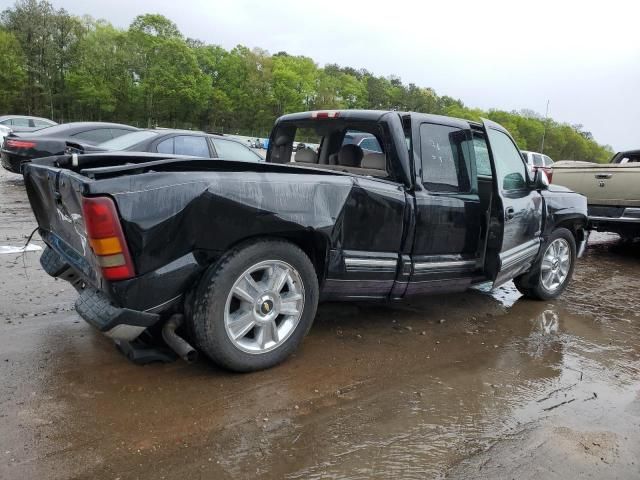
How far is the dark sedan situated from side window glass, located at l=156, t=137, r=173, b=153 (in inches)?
83.2

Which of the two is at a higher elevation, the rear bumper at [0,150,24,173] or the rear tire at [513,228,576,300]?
the rear bumper at [0,150,24,173]

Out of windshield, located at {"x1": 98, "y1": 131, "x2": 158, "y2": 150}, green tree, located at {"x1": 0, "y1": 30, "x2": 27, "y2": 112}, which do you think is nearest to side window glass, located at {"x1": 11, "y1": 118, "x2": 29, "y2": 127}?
windshield, located at {"x1": 98, "y1": 131, "x2": 158, "y2": 150}

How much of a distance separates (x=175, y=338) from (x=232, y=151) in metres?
6.28

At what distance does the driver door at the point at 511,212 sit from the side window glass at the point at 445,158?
0.83ft

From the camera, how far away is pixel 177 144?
8.00 m

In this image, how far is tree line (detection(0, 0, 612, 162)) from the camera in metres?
48.5

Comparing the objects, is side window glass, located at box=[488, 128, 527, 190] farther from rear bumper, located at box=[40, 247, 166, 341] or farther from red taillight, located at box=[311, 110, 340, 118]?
rear bumper, located at box=[40, 247, 166, 341]

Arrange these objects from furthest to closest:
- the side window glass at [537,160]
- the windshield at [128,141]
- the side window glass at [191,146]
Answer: the side window glass at [537,160]
the side window glass at [191,146]
the windshield at [128,141]

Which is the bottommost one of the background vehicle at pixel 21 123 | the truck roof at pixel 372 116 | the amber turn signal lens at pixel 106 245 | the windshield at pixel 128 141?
the amber turn signal lens at pixel 106 245

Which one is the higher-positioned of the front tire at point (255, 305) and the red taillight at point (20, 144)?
the red taillight at point (20, 144)

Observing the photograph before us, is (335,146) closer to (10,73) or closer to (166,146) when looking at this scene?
(166,146)

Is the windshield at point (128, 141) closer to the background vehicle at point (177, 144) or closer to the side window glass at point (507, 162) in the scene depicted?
the background vehicle at point (177, 144)

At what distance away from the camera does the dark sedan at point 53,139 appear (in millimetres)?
9547

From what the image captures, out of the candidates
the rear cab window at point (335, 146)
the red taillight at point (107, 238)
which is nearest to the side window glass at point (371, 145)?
the rear cab window at point (335, 146)
